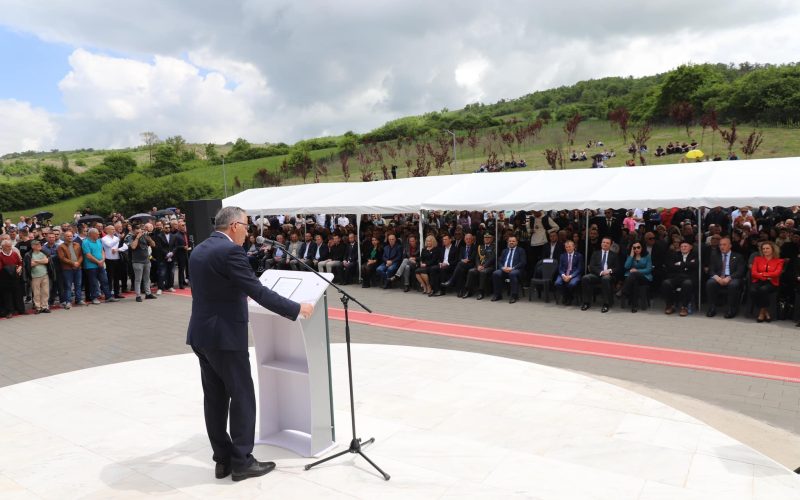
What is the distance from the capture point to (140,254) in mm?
13453

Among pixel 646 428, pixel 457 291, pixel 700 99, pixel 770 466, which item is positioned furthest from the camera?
pixel 700 99

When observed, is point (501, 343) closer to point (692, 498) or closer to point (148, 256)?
point (692, 498)

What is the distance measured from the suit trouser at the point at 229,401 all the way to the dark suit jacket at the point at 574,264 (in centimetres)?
857

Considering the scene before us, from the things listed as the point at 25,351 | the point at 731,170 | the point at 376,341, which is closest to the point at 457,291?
the point at 376,341

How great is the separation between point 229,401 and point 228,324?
1.99 feet

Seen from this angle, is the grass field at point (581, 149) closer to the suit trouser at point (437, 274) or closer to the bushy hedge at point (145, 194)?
the bushy hedge at point (145, 194)

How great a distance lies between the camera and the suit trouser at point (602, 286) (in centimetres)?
1070

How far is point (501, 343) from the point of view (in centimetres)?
853

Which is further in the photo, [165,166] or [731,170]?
[165,166]

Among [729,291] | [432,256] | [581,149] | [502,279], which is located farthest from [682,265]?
[581,149]

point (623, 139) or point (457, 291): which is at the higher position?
point (623, 139)

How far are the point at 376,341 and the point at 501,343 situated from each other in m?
1.95

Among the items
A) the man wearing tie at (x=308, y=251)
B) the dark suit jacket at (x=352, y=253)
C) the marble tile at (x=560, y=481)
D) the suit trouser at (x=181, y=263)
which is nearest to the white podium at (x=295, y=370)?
the marble tile at (x=560, y=481)

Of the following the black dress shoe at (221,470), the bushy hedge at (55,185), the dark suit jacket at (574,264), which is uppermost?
the bushy hedge at (55,185)
